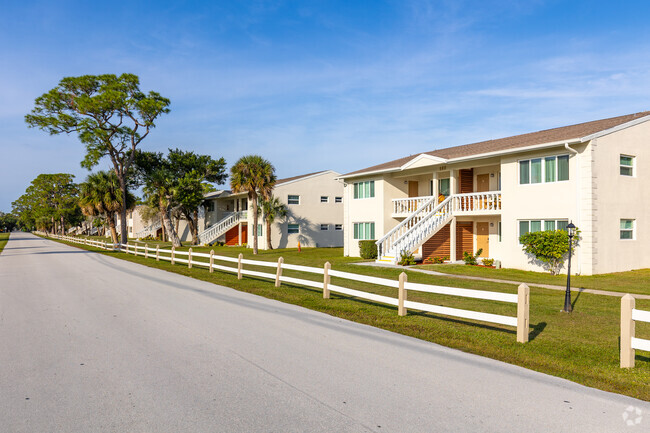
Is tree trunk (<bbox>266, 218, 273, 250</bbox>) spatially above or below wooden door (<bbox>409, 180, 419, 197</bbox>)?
below

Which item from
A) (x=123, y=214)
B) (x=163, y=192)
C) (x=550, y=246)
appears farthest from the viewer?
(x=163, y=192)

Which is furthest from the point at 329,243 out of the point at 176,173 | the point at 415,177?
the point at 176,173

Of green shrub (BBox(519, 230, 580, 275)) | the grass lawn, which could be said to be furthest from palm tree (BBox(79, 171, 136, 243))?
green shrub (BBox(519, 230, 580, 275))

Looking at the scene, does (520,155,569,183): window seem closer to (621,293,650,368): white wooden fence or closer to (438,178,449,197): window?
(438,178,449,197): window

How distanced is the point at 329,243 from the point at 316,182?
5797 mm

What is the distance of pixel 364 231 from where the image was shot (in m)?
31.6

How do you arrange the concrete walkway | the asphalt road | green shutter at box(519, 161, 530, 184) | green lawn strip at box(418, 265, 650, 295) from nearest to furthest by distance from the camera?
the asphalt road
the concrete walkway
green lawn strip at box(418, 265, 650, 295)
green shutter at box(519, 161, 530, 184)

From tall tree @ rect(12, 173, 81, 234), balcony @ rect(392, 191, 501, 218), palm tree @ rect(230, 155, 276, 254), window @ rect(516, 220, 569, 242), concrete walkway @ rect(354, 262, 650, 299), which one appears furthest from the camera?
tall tree @ rect(12, 173, 81, 234)

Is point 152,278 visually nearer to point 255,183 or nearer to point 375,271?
point 375,271

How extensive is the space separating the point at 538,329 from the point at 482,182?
724 inches

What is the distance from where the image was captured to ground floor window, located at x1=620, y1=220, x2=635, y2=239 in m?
20.6

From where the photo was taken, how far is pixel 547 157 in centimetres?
2092

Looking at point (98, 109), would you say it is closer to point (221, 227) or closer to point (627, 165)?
point (221, 227)

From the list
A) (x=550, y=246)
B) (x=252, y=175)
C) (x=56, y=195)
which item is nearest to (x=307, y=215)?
(x=252, y=175)
